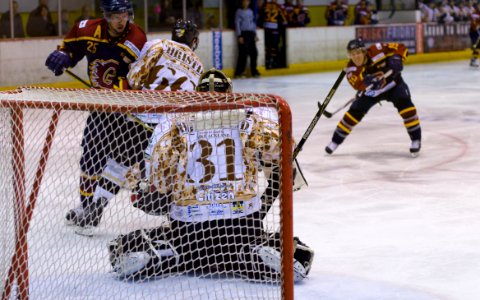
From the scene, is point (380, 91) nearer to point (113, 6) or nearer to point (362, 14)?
point (113, 6)

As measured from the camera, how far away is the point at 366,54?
6.48 m

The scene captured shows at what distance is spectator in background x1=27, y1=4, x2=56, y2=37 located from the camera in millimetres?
11211

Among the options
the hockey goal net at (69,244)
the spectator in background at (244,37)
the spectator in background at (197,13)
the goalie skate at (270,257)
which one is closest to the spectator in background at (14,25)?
the spectator in background at (197,13)

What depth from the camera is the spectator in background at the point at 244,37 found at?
42.7ft

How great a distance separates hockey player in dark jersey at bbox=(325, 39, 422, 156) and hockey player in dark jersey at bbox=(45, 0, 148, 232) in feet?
7.11

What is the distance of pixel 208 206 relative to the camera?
344cm

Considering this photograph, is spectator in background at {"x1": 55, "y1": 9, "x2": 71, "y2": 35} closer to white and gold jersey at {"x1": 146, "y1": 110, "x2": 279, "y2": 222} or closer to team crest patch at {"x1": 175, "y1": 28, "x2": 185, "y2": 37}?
team crest patch at {"x1": 175, "y1": 28, "x2": 185, "y2": 37}

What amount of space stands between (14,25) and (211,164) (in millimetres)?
8018

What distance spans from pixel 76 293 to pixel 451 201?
2344mm

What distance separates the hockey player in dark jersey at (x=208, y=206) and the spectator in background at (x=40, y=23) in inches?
316

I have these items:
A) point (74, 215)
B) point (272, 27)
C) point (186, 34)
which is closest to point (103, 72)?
point (186, 34)

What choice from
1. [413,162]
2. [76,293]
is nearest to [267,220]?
[76,293]

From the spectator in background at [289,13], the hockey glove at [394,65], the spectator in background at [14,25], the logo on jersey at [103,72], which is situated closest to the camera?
the logo on jersey at [103,72]

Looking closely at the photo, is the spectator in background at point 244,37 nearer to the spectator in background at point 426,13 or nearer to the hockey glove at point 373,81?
the spectator in background at point 426,13
